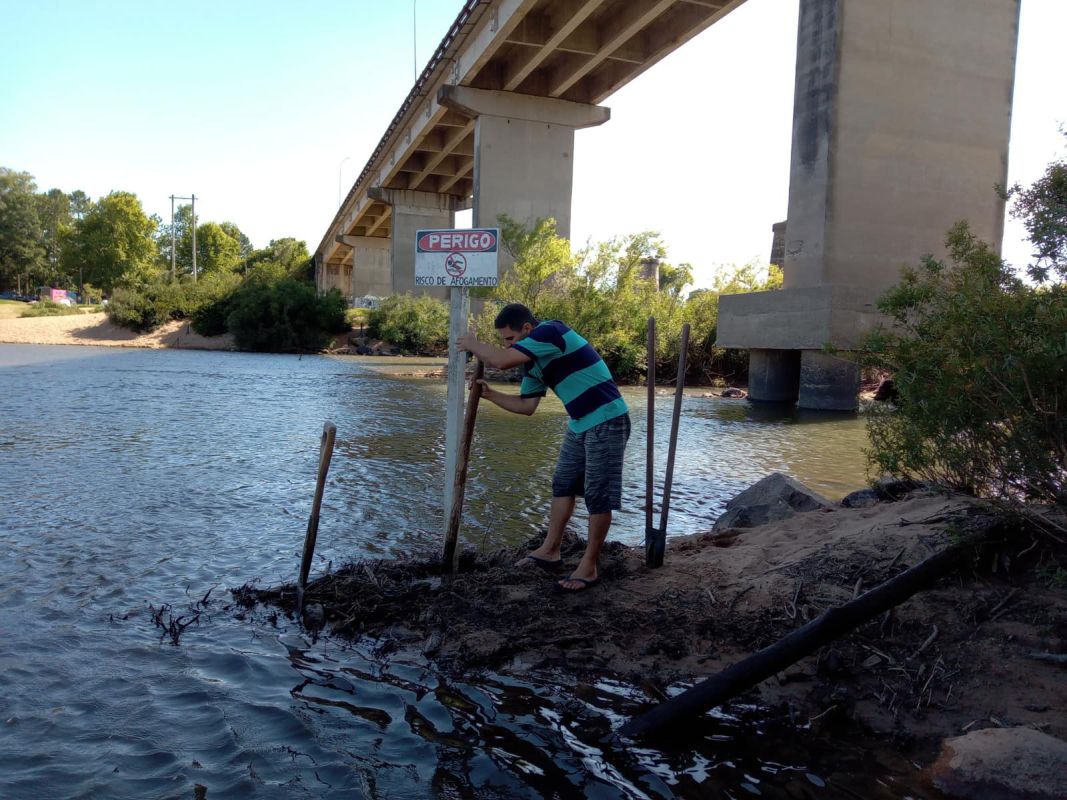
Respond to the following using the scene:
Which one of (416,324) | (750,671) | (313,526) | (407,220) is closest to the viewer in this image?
(750,671)

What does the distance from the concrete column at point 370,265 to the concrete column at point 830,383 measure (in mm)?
59528

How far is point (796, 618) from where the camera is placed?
15.8 ft

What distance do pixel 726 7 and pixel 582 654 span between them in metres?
26.5

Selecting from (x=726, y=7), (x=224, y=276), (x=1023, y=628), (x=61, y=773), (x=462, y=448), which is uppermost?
(x=726, y=7)

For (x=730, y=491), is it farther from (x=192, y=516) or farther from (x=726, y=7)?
(x=726, y=7)

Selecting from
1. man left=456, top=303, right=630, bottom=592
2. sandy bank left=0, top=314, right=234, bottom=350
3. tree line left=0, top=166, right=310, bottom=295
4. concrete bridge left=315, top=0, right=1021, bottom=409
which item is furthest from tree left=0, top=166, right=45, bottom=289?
man left=456, top=303, right=630, bottom=592

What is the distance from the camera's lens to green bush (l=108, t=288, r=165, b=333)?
54625mm

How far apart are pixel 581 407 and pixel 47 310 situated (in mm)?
Result: 66489

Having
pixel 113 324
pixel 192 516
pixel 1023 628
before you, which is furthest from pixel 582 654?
pixel 113 324

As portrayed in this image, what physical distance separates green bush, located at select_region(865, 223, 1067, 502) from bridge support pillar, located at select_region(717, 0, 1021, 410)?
14.6 m

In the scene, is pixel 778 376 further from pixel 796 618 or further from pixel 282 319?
pixel 282 319

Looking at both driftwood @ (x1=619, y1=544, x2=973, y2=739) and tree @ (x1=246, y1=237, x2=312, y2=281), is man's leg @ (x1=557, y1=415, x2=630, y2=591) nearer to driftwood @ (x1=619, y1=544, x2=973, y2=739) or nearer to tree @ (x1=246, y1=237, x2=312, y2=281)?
driftwood @ (x1=619, y1=544, x2=973, y2=739)

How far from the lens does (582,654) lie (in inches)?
185

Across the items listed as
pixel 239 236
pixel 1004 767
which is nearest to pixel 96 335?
pixel 1004 767
